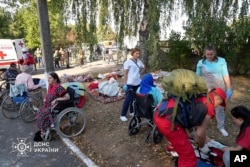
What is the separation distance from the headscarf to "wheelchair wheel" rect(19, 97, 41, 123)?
2703 mm

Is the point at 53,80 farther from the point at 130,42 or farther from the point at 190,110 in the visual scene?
the point at 130,42

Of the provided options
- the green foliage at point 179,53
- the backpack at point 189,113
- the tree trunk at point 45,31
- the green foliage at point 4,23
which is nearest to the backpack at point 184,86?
the backpack at point 189,113

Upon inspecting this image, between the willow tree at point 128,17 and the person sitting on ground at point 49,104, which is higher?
the willow tree at point 128,17

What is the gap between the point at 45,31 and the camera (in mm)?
6500

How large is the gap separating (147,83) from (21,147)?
7.98ft

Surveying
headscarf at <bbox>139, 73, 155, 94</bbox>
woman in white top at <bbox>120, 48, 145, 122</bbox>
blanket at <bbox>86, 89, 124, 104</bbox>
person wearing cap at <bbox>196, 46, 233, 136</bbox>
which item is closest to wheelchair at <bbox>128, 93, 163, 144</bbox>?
headscarf at <bbox>139, 73, 155, 94</bbox>

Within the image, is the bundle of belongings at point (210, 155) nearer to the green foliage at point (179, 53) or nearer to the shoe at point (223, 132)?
the shoe at point (223, 132)

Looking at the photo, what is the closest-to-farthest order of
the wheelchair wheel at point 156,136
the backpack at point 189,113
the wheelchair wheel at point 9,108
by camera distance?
the backpack at point 189,113 → the wheelchair wheel at point 156,136 → the wheelchair wheel at point 9,108

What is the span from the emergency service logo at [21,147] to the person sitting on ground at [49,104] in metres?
0.21

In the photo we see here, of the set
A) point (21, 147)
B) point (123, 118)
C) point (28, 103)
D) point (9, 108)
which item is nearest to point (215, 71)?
point (123, 118)

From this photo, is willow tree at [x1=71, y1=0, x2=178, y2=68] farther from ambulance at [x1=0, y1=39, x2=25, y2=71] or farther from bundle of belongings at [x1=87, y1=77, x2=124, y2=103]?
ambulance at [x1=0, y1=39, x2=25, y2=71]

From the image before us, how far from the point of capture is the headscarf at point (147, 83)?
410 cm

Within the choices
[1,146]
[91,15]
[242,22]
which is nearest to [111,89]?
[91,15]

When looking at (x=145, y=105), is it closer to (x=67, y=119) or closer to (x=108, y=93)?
(x=67, y=119)
